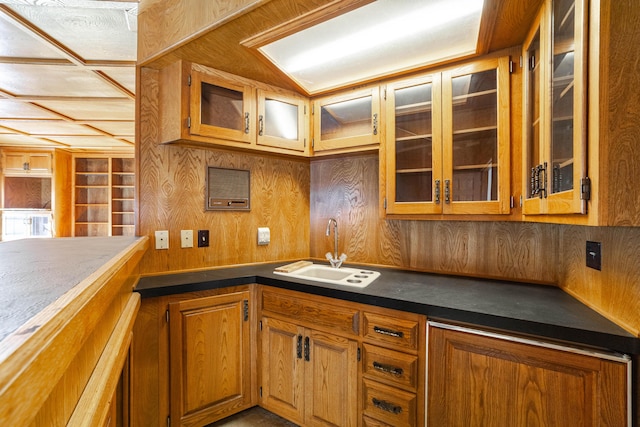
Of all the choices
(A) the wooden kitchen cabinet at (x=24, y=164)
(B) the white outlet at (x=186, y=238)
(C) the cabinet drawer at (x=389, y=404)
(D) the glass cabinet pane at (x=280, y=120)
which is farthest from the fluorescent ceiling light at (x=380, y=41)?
(A) the wooden kitchen cabinet at (x=24, y=164)

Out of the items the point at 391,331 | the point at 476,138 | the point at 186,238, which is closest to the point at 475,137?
the point at 476,138

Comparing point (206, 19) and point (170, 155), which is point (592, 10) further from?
point (170, 155)

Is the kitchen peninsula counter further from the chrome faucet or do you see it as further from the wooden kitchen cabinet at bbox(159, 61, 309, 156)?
the chrome faucet

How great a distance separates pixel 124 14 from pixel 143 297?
1.58 meters

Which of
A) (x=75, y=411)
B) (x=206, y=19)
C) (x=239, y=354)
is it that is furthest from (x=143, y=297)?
(x=206, y=19)

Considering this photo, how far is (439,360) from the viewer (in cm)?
134

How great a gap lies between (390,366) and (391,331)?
16 cm

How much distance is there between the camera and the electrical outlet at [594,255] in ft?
4.05

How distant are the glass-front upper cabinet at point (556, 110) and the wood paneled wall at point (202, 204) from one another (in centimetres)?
156

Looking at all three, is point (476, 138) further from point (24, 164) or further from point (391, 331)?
point (24, 164)

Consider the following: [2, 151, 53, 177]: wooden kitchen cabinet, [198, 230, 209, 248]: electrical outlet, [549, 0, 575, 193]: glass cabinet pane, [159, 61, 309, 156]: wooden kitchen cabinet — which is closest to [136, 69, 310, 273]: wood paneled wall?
[198, 230, 209, 248]: electrical outlet

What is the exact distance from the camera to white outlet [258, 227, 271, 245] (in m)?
2.35

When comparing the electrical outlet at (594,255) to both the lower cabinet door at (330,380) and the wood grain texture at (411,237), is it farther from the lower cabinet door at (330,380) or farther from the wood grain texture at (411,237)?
the lower cabinet door at (330,380)

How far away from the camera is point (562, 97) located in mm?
1142
